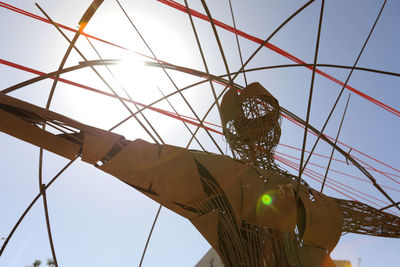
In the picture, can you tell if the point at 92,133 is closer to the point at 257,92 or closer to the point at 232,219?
the point at 232,219

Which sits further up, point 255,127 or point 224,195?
point 255,127

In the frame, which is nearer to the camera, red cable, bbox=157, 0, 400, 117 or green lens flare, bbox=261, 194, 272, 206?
green lens flare, bbox=261, 194, 272, 206

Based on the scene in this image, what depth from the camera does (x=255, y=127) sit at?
2984 millimetres

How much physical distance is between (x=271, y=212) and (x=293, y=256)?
0.59 m

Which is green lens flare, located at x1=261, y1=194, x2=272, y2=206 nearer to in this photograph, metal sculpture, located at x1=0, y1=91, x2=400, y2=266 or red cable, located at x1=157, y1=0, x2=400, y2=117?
metal sculpture, located at x1=0, y1=91, x2=400, y2=266

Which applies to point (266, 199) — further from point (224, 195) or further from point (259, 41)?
point (259, 41)

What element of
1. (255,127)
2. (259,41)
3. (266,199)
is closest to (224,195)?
(266,199)

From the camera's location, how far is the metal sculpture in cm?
165

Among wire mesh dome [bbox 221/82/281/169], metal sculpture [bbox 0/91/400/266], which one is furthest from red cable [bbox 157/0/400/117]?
metal sculpture [bbox 0/91/400/266]

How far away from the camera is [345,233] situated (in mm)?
2957

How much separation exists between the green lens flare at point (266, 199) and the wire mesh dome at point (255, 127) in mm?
708

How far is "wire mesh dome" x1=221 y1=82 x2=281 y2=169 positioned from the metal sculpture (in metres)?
0.52

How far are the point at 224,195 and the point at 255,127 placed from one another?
1056 millimetres

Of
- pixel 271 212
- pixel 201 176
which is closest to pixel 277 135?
pixel 271 212
